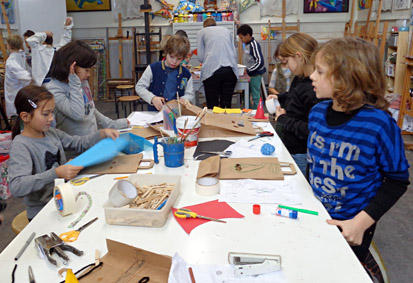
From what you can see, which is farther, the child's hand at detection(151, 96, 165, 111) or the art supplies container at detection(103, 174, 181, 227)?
the child's hand at detection(151, 96, 165, 111)

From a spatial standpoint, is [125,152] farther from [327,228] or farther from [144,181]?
[327,228]

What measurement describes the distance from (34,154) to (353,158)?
1281 mm

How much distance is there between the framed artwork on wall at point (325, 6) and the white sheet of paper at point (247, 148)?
641cm

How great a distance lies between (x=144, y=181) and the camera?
4.36 feet

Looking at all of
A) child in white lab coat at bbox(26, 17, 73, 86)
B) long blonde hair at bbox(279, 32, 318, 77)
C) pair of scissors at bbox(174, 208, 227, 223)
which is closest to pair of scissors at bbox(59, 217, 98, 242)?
pair of scissors at bbox(174, 208, 227, 223)

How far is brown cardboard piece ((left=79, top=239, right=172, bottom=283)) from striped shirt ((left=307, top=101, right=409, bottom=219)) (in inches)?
26.8

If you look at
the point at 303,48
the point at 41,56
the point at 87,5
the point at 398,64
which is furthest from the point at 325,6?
the point at 303,48

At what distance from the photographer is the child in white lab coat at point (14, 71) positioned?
14.8 ft

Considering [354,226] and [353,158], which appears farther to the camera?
[353,158]

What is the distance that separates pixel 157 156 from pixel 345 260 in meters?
0.96

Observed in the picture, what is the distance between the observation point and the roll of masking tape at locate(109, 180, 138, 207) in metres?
1.13

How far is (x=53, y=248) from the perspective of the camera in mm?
965

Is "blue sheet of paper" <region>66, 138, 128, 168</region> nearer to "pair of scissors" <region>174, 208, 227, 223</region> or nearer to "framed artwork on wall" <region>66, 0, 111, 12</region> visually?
"pair of scissors" <region>174, 208, 227, 223</region>

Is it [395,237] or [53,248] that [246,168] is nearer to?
[53,248]
